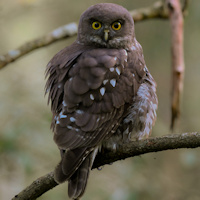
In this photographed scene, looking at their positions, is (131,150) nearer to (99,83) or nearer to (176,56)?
(99,83)

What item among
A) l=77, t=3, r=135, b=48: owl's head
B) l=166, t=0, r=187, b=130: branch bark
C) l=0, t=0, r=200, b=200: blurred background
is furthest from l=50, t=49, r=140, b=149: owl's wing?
l=0, t=0, r=200, b=200: blurred background

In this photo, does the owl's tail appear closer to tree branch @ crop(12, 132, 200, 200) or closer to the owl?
the owl

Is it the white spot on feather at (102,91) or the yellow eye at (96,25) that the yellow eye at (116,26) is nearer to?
the yellow eye at (96,25)

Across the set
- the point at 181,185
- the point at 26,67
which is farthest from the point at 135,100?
the point at 26,67

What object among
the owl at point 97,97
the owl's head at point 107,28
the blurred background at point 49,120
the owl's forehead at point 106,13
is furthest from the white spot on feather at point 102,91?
the blurred background at point 49,120

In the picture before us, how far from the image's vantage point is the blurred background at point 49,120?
554 centimetres

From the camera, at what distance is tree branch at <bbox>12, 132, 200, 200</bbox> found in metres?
3.10

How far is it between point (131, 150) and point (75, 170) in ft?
1.49

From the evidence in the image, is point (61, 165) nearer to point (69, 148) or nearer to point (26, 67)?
point (69, 148)

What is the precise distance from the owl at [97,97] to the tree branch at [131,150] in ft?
0.36

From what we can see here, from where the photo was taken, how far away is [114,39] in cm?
417

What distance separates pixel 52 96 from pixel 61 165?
0.75 meters

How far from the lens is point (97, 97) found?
362 cm

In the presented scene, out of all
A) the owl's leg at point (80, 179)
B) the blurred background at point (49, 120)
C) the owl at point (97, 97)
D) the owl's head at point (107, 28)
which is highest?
the owl's head at point (107, 28)
